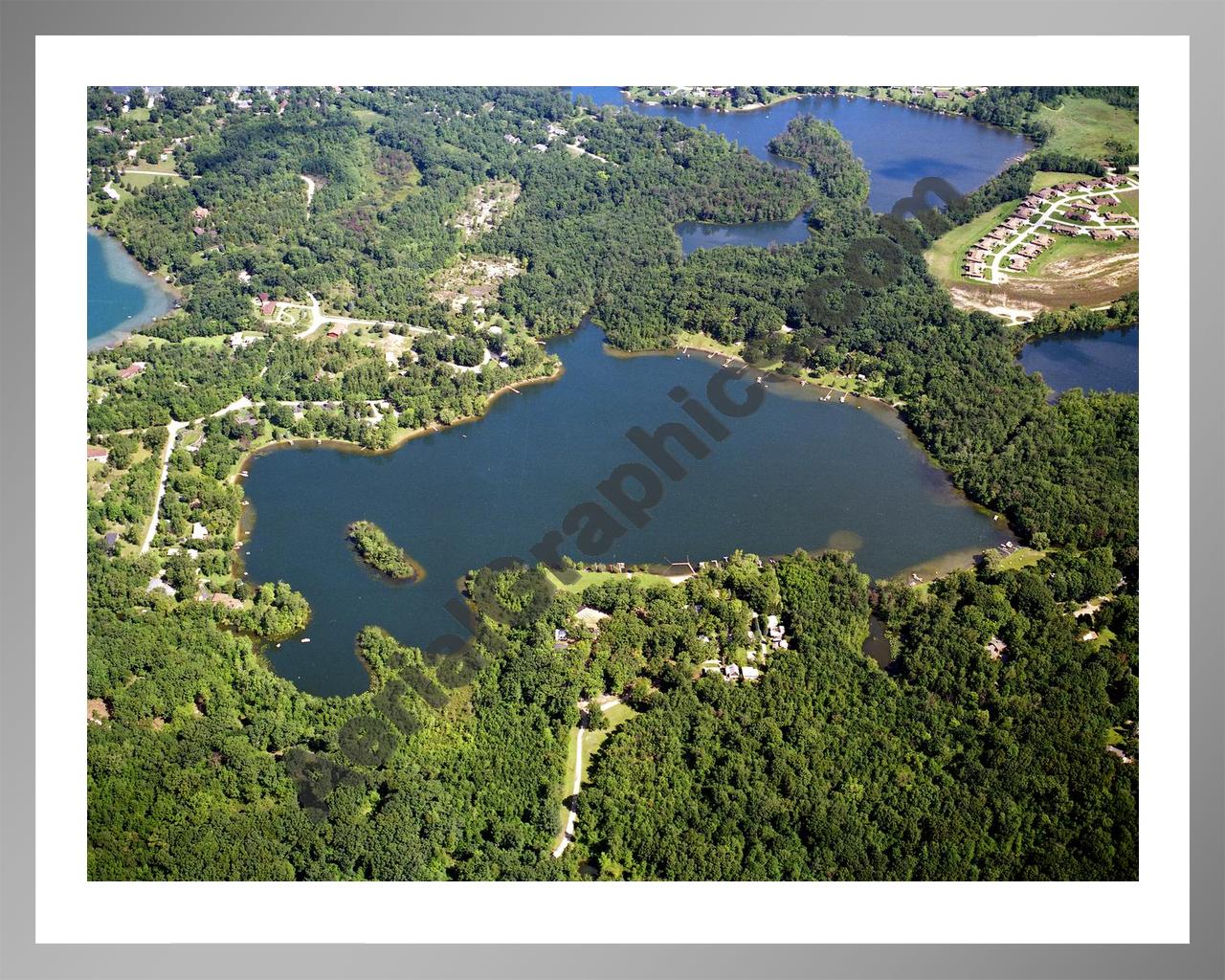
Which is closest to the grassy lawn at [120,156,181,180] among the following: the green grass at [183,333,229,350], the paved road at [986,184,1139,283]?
the green grass at [183,333,229,350]

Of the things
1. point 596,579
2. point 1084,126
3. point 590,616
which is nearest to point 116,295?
point 596,579

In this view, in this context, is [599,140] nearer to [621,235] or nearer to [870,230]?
[621,235]

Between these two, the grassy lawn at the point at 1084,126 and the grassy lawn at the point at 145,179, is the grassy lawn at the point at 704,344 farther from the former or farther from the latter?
the grassy lawn at the point at 145,179

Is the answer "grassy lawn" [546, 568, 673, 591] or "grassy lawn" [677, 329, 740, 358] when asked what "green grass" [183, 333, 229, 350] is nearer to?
"grassy lawn" [677, 329, 740, 358]

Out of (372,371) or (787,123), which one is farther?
(787,123)

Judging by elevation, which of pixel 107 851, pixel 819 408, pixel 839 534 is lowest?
pixel 107 851

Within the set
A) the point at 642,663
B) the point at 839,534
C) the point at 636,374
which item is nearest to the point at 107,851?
the point at 642,663

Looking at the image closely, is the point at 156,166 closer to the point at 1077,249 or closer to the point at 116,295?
the point at 116,295
